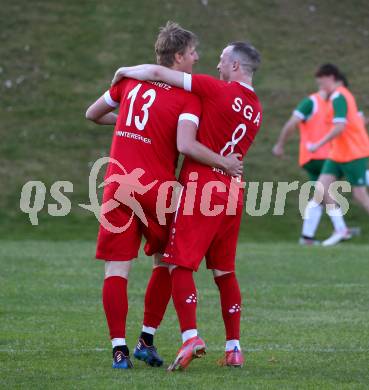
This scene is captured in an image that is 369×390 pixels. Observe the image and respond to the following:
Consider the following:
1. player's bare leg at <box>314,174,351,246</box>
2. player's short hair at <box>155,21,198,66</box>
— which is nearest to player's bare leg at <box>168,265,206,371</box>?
player's short hair at <box>155,21,198,66</box>

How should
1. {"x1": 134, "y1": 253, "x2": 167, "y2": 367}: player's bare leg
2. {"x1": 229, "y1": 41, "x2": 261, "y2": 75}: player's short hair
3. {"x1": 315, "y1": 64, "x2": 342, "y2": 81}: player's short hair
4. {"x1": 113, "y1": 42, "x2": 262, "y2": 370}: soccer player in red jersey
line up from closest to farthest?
{"x1": 113, "y1": 42, "x2": 262, "y2": 370}: soccer player in red jersey < {"x1": 229, "y1": 41, "x2": 261, "y2": 75}: player's short hair < {"x1": 134, "y1": 253, "x2": 167, "y2": 367}: player's bare leg < {"x1": 315, "y1": 64, "x2": 342, "y2": 81}: player's short hair

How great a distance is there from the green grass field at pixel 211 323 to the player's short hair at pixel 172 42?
1946 millimetres

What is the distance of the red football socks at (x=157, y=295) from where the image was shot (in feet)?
25.0

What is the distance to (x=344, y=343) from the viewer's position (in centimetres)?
834

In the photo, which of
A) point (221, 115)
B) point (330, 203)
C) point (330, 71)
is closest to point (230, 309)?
point (221, 115)

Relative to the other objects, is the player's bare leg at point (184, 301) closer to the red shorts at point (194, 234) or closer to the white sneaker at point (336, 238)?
the red shorts at point (194, 234)

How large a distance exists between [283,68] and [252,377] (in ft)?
63.3

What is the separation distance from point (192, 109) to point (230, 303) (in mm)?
1273

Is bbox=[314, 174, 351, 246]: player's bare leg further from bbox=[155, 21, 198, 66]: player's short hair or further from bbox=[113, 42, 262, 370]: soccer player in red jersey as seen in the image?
bbox=[155, 21, 198, 66]: player's short hair

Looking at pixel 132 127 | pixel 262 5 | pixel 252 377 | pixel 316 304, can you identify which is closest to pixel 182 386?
pixel 252 377

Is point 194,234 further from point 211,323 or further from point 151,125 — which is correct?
point 211,323

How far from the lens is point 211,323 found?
31.3ft

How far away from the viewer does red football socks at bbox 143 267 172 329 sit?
7.62m

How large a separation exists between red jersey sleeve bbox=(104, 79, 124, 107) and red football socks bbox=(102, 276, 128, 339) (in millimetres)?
1118
